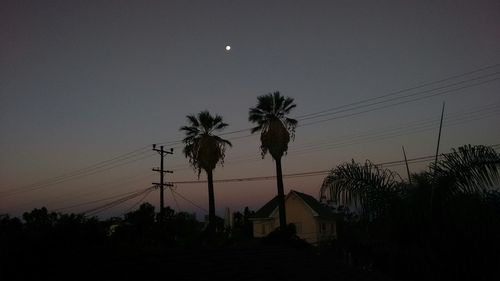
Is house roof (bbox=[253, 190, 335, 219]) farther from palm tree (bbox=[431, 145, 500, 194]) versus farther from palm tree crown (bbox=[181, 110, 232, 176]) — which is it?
palm tree (bbox=[431, 145, 500, 194])

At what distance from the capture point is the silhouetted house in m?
44.9

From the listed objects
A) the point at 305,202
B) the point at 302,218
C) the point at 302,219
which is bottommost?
the point at 302,219

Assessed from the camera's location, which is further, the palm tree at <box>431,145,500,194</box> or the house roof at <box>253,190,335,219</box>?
the house roof at <box>253,190,335,219</box>

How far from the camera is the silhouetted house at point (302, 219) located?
147ft

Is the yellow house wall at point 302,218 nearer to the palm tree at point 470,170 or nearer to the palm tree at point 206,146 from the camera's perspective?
the palm tree at point 206,146

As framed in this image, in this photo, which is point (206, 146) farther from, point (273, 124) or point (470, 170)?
point (470, 170)

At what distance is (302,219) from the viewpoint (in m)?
45.8

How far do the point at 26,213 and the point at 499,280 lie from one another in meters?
60.0

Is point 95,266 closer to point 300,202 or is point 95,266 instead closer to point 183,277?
point 183,277

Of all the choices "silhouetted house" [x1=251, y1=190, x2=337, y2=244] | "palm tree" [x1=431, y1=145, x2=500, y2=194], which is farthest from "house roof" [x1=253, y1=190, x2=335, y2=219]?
"palm tree" [x1=431, y1=145, x2=500, y2=194]

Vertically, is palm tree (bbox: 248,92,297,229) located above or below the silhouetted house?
above

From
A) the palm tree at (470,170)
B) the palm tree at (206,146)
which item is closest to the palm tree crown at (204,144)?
the palm tree at (206,146)

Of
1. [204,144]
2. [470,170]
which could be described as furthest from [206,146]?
[470,170]

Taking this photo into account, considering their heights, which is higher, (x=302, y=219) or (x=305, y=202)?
(x=305, y=202)
